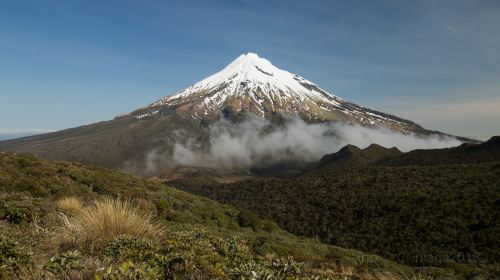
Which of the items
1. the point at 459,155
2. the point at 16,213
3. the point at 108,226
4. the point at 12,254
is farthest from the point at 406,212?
the point at 459,155

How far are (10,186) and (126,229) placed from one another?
1501cm

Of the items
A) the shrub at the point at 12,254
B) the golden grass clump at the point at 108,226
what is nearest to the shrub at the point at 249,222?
the golden grass clump at the point at 108,226

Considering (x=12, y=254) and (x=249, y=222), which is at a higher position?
(x=12, y=254)

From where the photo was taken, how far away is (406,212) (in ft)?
233

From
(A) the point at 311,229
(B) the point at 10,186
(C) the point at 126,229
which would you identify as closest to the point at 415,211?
(A) the point at 311,229

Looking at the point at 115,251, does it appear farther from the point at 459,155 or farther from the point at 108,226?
the point at 459,155

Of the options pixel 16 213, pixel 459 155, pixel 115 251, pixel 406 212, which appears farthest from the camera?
pixel 459 155

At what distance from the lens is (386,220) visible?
7162cm

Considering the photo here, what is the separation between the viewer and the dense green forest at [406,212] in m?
54.8

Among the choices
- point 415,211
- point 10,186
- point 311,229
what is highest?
point 10,186

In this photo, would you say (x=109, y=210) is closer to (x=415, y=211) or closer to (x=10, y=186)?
(x=10, y=186)

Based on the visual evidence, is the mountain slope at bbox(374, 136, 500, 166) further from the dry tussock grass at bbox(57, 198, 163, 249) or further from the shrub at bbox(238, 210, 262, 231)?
the dry tussock grass at bbox(57, 198, 163, 249)

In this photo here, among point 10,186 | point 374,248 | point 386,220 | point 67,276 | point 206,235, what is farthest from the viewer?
point 386,220

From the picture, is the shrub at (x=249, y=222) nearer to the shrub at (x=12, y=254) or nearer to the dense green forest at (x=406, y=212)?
the dense green forest at (x=406, y=212)
